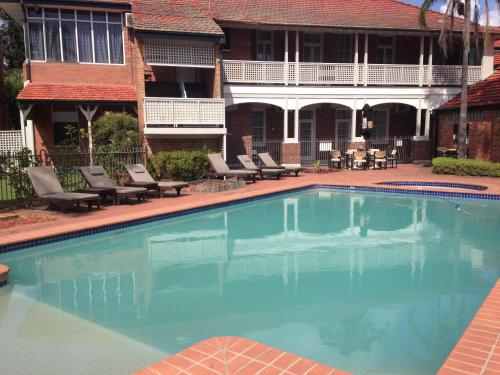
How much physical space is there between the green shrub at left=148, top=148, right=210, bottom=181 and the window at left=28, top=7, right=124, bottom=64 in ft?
26.6

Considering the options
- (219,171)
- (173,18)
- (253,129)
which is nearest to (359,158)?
(253,129)

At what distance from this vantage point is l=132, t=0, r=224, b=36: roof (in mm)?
17094

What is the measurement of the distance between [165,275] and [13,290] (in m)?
2.17

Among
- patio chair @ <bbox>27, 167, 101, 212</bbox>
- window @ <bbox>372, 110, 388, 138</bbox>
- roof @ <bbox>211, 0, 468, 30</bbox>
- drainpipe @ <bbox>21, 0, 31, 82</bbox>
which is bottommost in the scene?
patio chair @ <bbox>27, 167, 101, 212</bbox>

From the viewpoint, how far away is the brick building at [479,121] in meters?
17.9

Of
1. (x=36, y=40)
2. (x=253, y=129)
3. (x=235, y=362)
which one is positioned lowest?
(x=235, y=362)

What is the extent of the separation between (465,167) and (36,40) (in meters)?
19.4

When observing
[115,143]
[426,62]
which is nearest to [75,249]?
[115,143]

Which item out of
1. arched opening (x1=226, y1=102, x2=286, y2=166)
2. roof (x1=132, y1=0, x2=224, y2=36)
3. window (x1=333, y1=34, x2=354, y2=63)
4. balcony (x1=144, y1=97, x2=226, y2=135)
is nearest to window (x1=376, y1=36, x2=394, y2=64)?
window (x1=333, y1=34, x2=354, y2=63)

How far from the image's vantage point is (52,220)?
9.62 metres

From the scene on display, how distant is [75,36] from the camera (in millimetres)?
19656

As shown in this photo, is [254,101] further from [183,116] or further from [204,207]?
[204,207]

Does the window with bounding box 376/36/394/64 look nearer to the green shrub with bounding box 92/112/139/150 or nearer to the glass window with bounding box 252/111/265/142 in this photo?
the glass window with bounding box 252/111/265/142

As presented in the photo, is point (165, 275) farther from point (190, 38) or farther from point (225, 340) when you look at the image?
point (190, 38)
